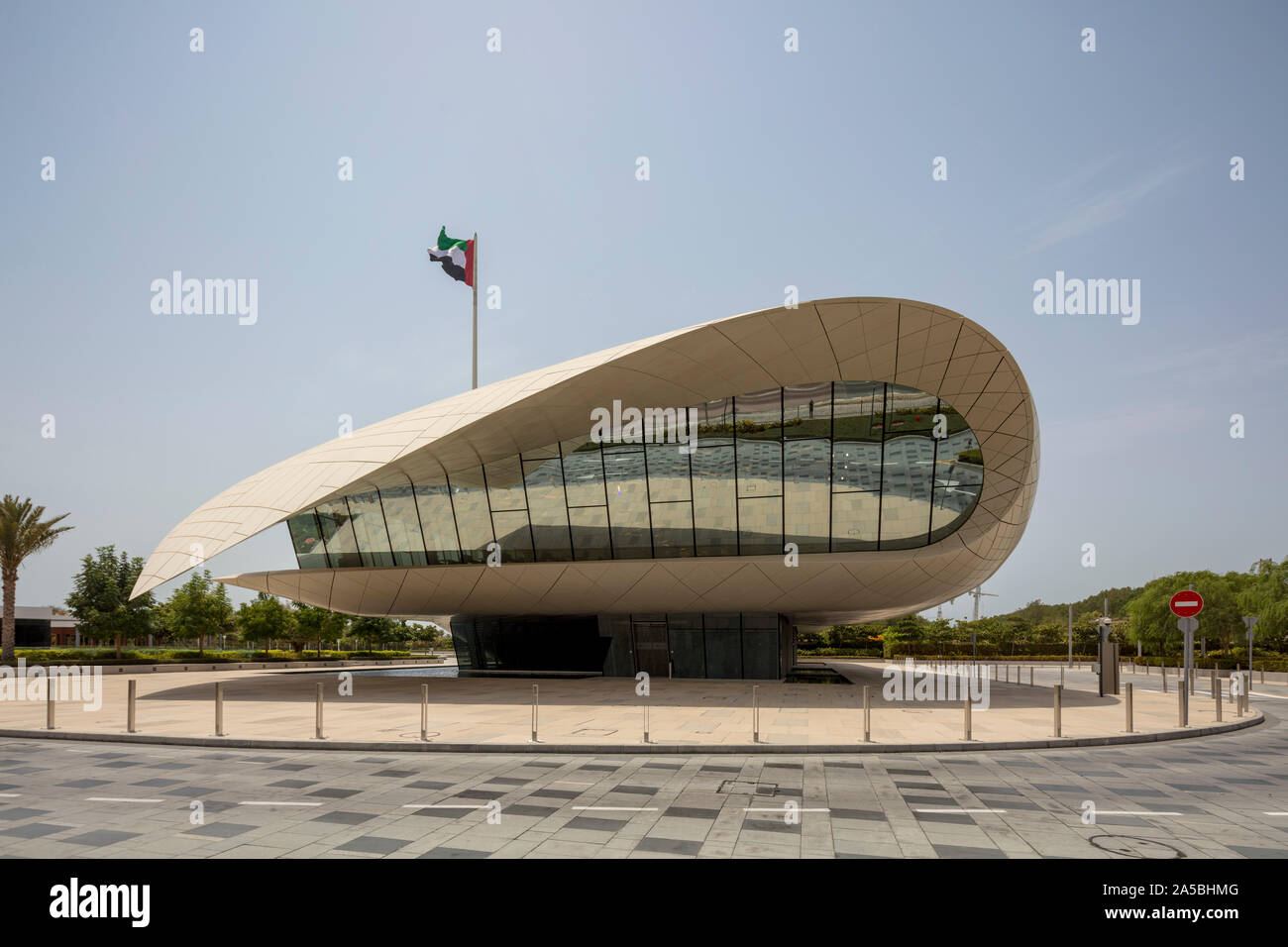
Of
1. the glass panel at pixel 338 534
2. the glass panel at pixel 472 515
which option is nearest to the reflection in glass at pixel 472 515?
the glass panel at pixel 472 515

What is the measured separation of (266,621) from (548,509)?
3697 cm

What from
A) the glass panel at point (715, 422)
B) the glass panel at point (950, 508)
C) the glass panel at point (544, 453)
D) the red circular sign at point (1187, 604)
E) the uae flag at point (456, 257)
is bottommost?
the red circular sign at point (1187, 604)

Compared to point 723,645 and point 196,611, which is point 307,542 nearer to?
point 723,645

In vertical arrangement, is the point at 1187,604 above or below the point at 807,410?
below

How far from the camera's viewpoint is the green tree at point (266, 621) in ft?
184

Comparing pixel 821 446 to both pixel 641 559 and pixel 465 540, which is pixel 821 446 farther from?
pixel 465 540

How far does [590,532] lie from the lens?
95.3ft

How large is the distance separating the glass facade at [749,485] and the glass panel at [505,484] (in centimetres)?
4

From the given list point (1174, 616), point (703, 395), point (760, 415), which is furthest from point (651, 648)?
point (1174, 616)

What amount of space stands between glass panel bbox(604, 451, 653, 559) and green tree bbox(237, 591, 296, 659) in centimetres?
3630

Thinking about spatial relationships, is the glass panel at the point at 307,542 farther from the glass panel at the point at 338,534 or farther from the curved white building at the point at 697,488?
the curved white building at the point at 697,488

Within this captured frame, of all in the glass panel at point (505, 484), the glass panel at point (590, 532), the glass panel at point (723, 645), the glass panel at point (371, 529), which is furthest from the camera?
the glass panel at point (371, 529)

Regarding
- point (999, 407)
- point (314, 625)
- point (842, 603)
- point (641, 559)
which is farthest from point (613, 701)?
point (314, 625)
